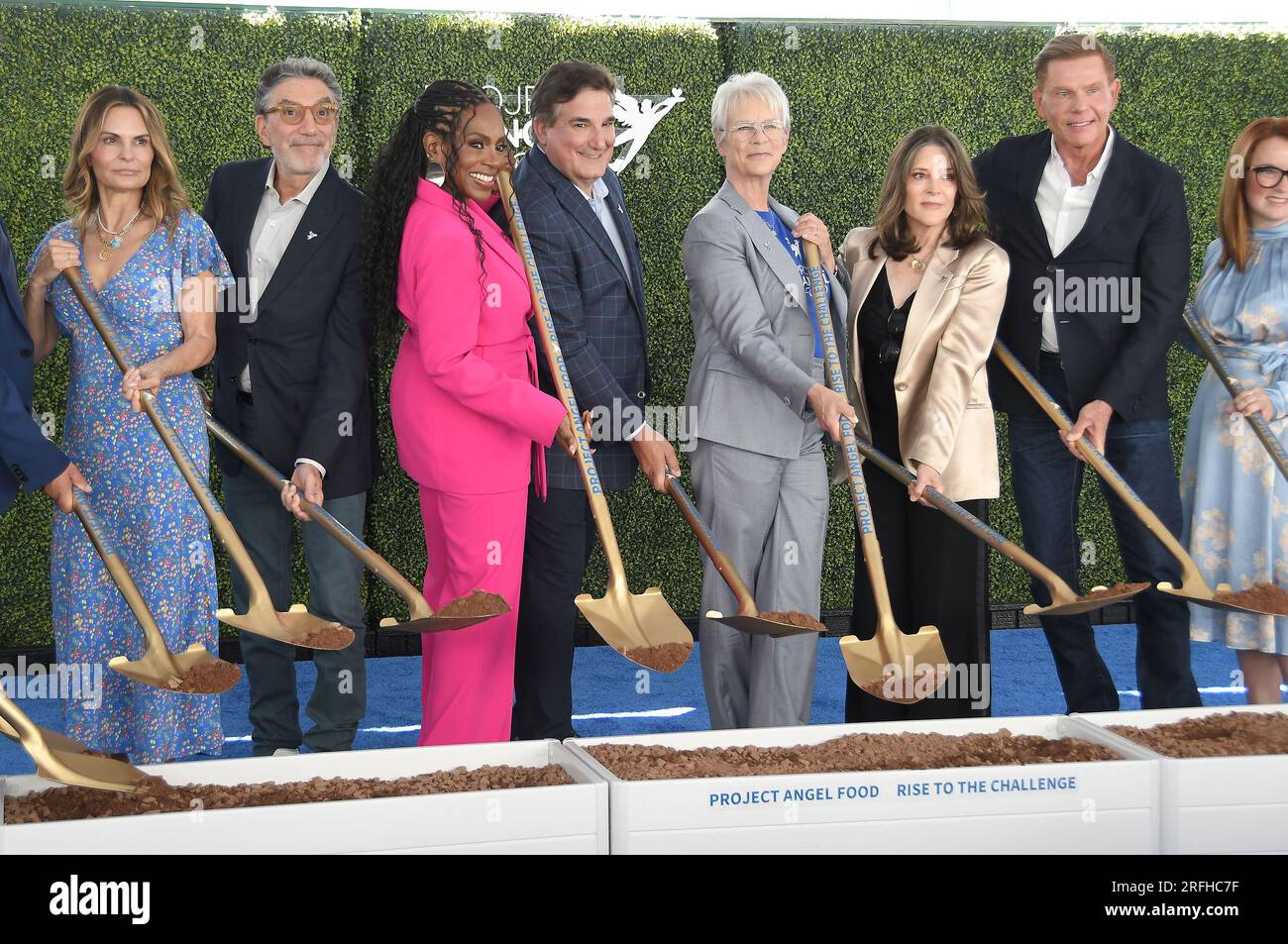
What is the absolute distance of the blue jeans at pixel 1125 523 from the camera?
14.3ft

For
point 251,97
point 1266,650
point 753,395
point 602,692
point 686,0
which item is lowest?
point 602,692

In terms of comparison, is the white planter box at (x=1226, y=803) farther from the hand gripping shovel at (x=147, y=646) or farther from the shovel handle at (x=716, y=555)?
the hand gripping shovel at (x=147, y=646)

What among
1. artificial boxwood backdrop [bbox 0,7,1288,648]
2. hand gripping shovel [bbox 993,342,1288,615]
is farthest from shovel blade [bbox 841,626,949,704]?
artificial boxwood backdrop [bbox 0,7,1288,648]

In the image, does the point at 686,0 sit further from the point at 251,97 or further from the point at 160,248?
the point at 160,248

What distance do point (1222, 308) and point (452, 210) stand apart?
2.39 metres

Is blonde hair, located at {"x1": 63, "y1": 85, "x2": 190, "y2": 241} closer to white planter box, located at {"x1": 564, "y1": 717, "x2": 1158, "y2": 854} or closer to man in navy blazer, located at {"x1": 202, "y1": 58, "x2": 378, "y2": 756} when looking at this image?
man in navy blazer, located at {"x1": 202, "y1": 58, "x2": 378, "y2": 756}

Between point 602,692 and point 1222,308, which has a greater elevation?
point 1222,308

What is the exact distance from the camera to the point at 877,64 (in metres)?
6.55

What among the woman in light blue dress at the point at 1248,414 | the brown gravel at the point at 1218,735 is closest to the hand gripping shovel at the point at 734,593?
the brown gravel at the point at 1218,735

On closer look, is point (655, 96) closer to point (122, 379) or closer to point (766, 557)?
point (766, 557)

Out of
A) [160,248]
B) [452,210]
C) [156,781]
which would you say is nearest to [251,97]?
[160,248]

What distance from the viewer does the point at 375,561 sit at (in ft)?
11.9

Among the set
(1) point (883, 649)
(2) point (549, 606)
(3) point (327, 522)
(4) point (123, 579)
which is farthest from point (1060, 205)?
(4) point (123, 579)

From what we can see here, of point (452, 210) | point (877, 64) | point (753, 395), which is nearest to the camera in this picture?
point (452, 210)
